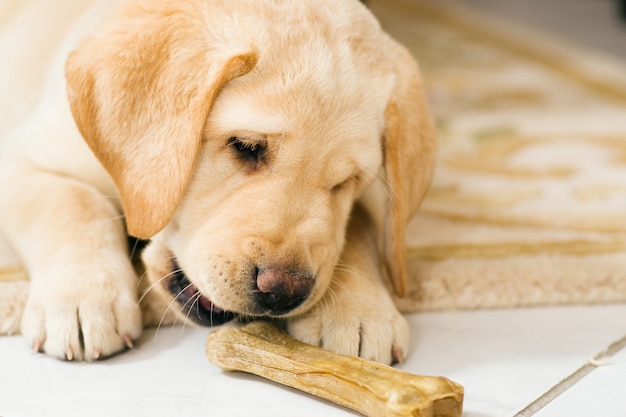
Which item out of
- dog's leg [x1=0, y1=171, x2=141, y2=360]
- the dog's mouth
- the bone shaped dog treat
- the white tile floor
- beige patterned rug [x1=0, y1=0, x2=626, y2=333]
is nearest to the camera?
the bone shaped dog treat

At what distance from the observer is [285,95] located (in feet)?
5.63

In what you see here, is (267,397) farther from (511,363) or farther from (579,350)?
(579,350)

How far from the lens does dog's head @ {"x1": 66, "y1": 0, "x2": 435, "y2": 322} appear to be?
5.53 ft

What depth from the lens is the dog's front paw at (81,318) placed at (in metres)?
1.73

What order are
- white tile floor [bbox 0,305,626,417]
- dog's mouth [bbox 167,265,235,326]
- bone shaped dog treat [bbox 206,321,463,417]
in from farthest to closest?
dog's mouth [bbox 167,265,235,326], white tile floor [bbox 0,305,626,417], bone shaped dog treat [bbox 206,321,463,417]

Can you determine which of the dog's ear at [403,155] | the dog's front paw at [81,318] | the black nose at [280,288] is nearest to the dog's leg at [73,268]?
the dog's front paw at [81,318]

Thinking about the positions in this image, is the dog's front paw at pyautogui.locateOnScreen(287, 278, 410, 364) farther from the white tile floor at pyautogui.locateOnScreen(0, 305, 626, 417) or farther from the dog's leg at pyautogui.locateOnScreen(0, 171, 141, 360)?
the dog's leg at pyautogui.locateOnScreen(0, 171, 141, 360)

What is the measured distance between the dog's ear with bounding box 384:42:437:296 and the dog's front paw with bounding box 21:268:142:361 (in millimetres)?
622

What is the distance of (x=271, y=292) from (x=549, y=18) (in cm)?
481

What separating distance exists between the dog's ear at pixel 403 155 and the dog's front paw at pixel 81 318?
622mm

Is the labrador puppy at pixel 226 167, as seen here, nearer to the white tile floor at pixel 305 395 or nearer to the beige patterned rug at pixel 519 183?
the white tile floor at pixel 305 395

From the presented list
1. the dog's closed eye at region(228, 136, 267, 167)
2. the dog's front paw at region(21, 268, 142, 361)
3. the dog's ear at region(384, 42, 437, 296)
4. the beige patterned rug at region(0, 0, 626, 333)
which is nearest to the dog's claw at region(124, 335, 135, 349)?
→ the dog's front paw at region(21, 268, 142, 361)

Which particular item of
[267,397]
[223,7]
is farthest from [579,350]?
[223,7]

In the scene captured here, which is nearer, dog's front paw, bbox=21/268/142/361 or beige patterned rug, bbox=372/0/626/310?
dog's front paw, bbox=21/268/142/361
